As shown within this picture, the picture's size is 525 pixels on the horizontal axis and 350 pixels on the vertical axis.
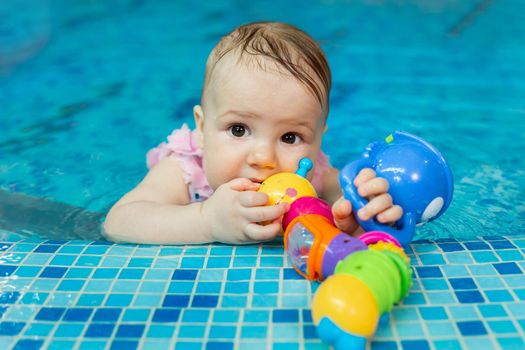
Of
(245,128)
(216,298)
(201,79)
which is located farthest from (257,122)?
(201,79)

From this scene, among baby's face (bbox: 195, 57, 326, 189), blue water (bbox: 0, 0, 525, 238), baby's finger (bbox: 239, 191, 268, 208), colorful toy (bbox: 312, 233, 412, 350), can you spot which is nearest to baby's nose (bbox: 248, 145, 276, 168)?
baby's face (bbox: 195, 57, 326, 189)

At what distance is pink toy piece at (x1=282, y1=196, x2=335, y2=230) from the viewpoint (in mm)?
1424

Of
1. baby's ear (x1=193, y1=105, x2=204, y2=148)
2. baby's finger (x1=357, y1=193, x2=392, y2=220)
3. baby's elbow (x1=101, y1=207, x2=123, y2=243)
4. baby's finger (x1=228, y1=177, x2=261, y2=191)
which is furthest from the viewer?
baby's ear (x1=193, y1=105, x2=204, y2=148)

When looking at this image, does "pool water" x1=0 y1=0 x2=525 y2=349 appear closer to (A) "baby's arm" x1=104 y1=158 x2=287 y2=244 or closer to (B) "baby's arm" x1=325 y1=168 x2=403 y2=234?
(A) "baby's arm" x1=104 y1=158 x2=287 y2=244

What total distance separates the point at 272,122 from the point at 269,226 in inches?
12.3

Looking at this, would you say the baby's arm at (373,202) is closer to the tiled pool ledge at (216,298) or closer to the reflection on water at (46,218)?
Answer: the tiled pool ledge at (216,298)

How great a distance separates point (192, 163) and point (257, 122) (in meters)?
0.44

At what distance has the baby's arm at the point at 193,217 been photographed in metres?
1.46

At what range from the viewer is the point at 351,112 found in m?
3.11

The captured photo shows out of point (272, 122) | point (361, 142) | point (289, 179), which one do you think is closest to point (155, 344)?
point (289, 179)

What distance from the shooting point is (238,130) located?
1.69 metres

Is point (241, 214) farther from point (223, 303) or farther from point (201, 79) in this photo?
point (201, 79)

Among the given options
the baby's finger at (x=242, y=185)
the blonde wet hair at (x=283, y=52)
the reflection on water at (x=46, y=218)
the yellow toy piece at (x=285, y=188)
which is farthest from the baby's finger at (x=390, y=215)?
the reflection on water at (x=46, y=218)

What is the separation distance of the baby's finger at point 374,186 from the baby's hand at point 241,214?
213 millimetres
